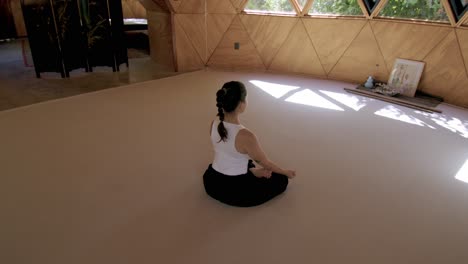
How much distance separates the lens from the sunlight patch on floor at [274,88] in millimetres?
5727

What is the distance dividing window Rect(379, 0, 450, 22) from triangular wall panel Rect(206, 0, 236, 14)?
2943 mm

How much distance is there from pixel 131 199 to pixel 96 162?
0.83 meters

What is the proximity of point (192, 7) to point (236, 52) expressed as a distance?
4.31 feet

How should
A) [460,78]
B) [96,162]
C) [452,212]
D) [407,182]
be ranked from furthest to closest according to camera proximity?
[460,78]
[96,162]
[407,182]
[452,212]

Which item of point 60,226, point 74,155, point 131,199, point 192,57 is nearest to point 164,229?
point 131,199

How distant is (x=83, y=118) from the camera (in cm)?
450

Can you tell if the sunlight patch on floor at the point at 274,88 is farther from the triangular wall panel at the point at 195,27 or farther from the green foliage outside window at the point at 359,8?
the green foliage outside window at the point at 359,8

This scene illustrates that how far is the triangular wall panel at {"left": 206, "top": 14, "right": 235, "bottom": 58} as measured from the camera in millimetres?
6809

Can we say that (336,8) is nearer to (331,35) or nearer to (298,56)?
(331,35)

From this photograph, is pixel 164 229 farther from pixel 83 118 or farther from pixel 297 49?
pixel 297 49

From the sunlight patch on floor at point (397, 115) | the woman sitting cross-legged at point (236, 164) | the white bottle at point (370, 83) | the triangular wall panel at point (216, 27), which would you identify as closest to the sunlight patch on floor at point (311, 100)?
the sunlight patch on floor at point (397, 115)

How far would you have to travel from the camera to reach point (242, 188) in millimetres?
2672

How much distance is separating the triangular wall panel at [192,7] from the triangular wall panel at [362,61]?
2.99 m

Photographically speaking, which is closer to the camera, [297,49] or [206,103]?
[206,103]
